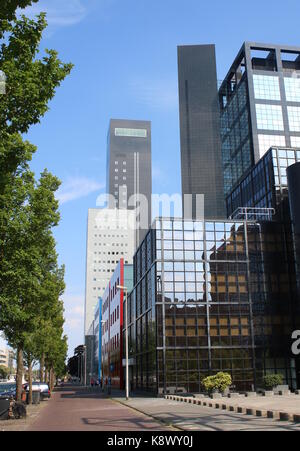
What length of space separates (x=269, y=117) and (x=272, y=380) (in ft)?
167

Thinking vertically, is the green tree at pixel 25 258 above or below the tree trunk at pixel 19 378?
above

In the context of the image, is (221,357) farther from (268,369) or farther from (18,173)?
(18,173)

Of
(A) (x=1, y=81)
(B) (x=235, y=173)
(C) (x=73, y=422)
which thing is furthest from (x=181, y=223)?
(B) (x=235, y=173)

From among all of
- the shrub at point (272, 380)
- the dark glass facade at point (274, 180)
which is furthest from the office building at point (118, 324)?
the shrub at point (272, 380)

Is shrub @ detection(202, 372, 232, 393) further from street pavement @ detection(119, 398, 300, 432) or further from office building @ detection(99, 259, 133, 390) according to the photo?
office building @ detection(99, 259, 133, 390)

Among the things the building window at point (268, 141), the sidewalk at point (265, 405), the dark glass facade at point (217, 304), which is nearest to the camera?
the sidewalk at point (265, 405)

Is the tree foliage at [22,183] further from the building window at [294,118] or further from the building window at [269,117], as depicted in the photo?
the building window at [294,118]

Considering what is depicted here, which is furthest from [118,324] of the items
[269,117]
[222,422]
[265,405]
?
[222,422]

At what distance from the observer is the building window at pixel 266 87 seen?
80500 millimetres

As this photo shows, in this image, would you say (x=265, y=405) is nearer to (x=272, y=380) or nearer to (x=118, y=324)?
(x=272, y=380)

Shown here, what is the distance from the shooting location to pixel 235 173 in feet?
279

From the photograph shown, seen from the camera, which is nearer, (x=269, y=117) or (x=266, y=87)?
(x=269, y=117)

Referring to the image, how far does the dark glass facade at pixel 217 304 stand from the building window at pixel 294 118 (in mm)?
38553

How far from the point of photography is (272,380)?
133 ft
